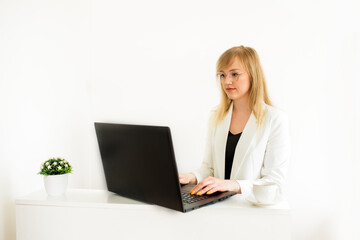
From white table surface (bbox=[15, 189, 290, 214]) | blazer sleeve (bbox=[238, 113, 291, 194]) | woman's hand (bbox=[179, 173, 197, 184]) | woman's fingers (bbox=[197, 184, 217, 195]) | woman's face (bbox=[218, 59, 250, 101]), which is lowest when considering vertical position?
white table surface (bbox=[15, 189, 290, 214])

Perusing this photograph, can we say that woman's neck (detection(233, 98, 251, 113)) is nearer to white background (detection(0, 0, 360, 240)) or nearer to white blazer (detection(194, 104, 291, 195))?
white blazer (detection(194, 104, 291, 195))

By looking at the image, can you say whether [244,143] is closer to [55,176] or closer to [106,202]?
[106,202]

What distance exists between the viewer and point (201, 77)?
8.81ft

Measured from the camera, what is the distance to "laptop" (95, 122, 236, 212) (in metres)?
1.09

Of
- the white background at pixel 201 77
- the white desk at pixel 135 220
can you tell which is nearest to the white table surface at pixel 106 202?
the white desk at pixel 135 220

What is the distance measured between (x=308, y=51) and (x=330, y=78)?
262 mm

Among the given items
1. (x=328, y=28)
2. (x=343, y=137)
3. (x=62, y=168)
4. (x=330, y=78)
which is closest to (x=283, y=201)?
(x=62, y=168)

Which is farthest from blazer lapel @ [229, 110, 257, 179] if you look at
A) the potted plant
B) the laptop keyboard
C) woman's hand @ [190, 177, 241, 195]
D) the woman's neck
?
the potted plant

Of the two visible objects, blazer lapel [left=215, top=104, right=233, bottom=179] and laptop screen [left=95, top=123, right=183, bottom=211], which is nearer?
laptop screen [left=95, top=123, right=183, bottom=211]

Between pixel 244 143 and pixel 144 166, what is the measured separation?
66 centimetres

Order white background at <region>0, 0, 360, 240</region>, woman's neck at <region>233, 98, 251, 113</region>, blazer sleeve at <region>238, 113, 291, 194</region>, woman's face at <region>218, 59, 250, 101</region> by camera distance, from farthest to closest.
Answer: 1. white background at <region>0, 0, 360, 240</region>
2. woman's neck at <region>233, 98, 251, 113</region>
3. woman's face at <region>218, 59, 250, 101</region>
4. blazer sleeve at <region>238, 113, 291, 194</region>

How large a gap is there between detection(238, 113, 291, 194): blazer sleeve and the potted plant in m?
0.87

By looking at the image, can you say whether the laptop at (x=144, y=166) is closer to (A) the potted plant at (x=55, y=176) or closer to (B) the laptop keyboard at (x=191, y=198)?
(B) the laptop keyboard at (x=191, y=198)

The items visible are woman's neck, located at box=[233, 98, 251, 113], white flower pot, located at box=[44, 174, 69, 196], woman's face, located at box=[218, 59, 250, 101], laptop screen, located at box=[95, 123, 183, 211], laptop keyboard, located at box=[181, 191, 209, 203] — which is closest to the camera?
laptop screen, located at box=[95, 123, 183, 211]
